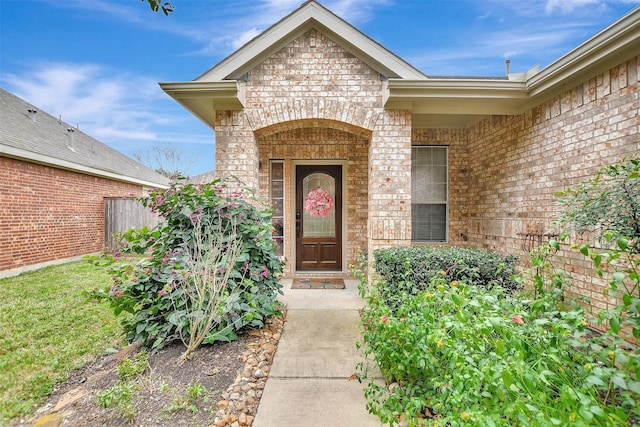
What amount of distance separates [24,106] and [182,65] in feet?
36.9

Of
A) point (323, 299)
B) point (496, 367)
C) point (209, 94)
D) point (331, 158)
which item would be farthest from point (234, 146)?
point (496, 367)

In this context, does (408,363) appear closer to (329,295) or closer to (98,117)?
(329,295)

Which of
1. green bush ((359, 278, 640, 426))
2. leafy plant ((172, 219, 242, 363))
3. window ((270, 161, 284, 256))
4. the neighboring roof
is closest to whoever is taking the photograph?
green bush ((359, 278, 640, 426))

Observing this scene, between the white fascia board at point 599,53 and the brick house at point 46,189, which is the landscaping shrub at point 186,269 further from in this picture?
the brick house at point 46,189

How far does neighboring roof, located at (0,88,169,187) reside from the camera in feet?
22.1

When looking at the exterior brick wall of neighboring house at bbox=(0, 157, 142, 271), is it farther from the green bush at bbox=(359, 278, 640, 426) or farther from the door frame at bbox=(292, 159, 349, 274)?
the green bush at bbox=(359, 278, 640, 426)

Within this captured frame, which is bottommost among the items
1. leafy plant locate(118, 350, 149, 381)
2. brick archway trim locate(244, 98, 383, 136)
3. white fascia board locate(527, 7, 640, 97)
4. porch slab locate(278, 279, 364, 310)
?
porch slab locate(278, 279, 364, 310)

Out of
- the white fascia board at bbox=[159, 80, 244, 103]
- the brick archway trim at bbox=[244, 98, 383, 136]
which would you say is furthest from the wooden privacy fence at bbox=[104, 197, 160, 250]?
the brick archway trim at bbox=[244, 98, 383, 136]

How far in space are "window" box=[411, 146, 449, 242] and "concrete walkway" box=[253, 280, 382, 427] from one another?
2.57 m

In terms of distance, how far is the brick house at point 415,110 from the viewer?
3.22m

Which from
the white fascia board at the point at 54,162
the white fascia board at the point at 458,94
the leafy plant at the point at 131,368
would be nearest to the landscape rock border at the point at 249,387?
the leafy plant at the point at 131,368

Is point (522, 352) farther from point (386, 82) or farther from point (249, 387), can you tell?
point (386, 82)

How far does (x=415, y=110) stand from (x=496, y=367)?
160 inches

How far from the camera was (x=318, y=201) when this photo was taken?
19.5 ft
